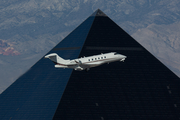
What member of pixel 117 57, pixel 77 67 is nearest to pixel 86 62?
pixel 77 67

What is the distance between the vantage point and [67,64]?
17588cm

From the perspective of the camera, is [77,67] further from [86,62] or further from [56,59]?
[56,59]

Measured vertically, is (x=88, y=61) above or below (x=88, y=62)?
above

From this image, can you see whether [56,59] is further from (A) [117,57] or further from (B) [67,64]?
(A) [117,57]

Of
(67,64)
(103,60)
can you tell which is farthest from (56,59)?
(103,60)

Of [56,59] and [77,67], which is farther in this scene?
[56,59]

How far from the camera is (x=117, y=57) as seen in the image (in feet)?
589

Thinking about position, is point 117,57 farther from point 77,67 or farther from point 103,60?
point 77,67

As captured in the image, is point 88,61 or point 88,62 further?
point 88,61

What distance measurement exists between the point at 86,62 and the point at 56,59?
67.7ft

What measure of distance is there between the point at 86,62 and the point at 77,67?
5320mm

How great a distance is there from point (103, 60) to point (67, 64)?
18686mm

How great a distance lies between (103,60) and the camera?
175m

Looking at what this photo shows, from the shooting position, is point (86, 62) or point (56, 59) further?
point (56, 59)
